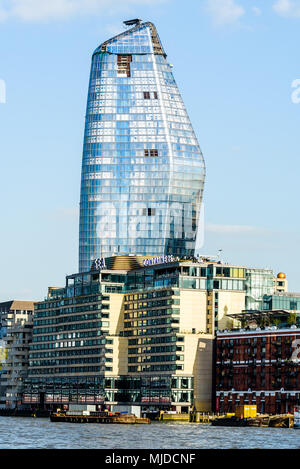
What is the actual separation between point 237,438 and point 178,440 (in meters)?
15.2
